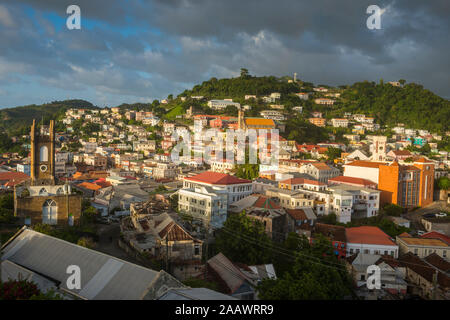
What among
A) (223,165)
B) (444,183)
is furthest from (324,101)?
(444,183)

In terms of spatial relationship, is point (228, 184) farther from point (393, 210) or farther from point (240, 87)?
point (240, 87)

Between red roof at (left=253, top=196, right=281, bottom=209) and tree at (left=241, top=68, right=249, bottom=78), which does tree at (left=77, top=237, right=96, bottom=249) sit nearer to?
red roof at (left=253, top=196, right=281, bottom=209)

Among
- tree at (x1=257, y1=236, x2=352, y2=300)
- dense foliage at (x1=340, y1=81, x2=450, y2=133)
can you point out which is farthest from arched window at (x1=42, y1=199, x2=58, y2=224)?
dense foliage at (x1=340, y1=81, x2=450, y2=133)
